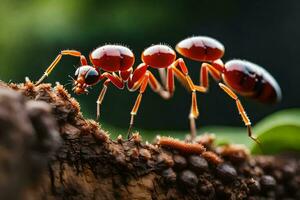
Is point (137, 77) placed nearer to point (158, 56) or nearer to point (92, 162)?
point (158, 56)

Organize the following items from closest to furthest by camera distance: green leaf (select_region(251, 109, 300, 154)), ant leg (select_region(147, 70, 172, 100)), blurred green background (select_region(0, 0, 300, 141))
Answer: ant leg (select_region(147, 70, 172, 100))
green leaf (select_region(251, 109, 300, 154))
blurred green background (select_region(0, 0, 300, 141))

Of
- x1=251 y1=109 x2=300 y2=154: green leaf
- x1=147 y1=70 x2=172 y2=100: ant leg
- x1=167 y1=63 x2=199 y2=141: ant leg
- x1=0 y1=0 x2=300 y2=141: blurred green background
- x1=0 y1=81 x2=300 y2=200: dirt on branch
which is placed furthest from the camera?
x1=0 y1=0 x2=300 y2=141: blurred green background

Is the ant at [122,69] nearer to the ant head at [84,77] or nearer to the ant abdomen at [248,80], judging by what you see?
the ant head at [84,77]

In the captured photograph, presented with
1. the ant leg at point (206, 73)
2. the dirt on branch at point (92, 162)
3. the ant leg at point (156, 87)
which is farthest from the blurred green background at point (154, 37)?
the dirt on branch at point (92, 162)

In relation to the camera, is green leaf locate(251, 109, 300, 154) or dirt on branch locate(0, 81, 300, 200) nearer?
dirt on branch locate(0, 81, 300, 200)

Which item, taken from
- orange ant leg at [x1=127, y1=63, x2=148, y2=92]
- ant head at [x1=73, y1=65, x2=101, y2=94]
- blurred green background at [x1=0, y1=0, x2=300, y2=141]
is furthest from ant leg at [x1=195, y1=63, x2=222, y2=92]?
blurred green background at [x1=0, y1=0, x2=300, y2=141]

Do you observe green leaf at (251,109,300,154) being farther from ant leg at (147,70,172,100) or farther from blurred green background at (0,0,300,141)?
blurred green background at (0,0,300,141)

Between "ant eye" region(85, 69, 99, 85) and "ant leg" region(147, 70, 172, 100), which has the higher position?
"ant eye" region(85, 69, 99, 85)
